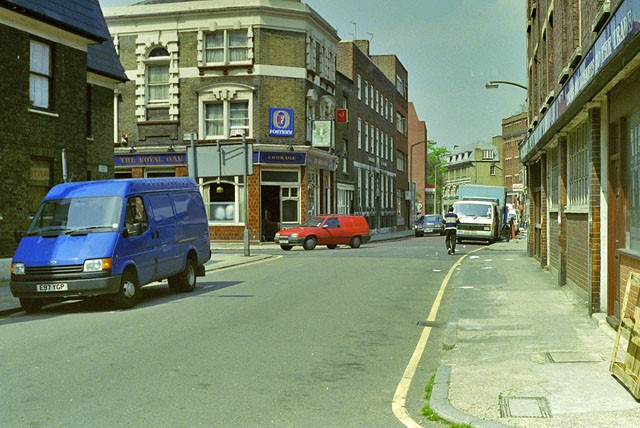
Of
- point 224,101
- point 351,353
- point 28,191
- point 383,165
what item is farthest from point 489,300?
point 383,165

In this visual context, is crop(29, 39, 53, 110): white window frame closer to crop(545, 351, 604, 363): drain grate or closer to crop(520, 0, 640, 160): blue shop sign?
A: crop(520, 0, 640, 160): blue shop sign

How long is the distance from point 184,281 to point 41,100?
745 cm

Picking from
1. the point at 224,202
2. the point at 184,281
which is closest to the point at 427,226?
the point at 224,202

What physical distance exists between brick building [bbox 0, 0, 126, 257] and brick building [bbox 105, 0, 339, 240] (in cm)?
1567

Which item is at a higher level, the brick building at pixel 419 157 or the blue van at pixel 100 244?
the brick building at pixel 419 157

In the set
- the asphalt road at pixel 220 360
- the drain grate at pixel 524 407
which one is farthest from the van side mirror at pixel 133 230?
the drain grate at pixel 524 407

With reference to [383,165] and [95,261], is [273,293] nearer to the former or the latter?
[95,261]

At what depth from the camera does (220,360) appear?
8.23 meters

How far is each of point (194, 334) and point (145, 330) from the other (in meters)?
0.81

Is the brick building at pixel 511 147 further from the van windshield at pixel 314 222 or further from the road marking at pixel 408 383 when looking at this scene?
the road marking at pixel 408 383

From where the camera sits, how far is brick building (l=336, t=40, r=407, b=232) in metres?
51.5

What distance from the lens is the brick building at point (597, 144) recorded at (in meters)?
8.25

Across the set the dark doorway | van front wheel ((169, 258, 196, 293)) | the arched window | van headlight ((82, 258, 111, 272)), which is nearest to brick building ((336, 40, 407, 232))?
the dark doorway

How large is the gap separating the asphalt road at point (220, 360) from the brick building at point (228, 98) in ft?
Result: 76.4
